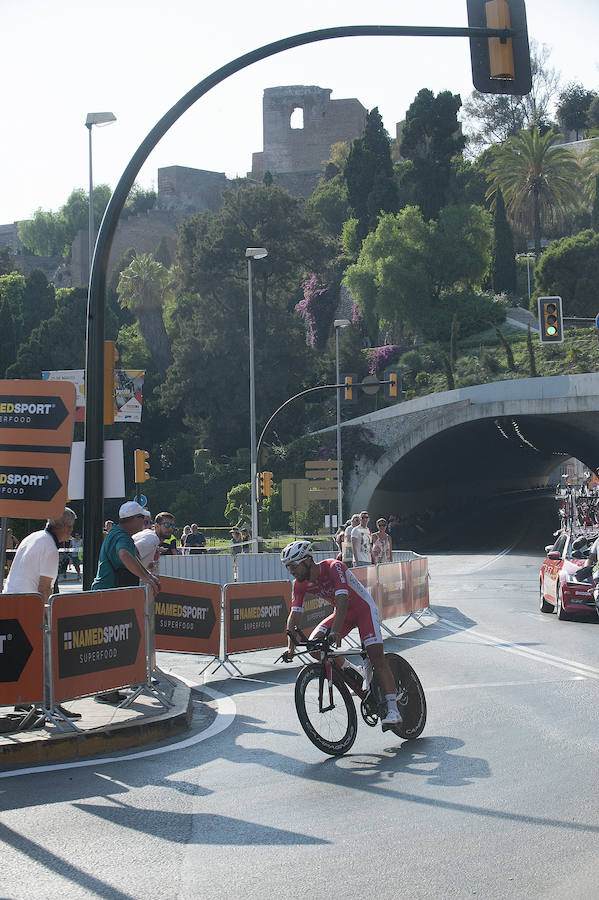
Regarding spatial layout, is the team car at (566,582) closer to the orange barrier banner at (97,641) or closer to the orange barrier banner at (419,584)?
the orange barrier banner at (419,584)

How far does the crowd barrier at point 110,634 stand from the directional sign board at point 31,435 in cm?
144

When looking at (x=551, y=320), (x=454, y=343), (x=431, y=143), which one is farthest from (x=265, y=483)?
(x=431, y=143)

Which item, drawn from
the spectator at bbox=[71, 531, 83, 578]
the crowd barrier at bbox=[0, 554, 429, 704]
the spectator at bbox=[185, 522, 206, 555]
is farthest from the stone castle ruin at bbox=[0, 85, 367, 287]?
the crowd barrier at bbox=[0, 554, 429, 704]

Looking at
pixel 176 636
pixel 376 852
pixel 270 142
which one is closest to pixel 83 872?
pixel 376 852

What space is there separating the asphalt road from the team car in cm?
716

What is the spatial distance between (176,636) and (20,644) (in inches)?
164

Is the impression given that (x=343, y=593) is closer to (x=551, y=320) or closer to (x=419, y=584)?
(x=419, y=584)

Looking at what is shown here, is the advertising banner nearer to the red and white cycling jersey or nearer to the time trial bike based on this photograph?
the red and white cycling jersey

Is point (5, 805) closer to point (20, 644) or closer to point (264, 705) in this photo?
point (20, 644)

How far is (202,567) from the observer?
25703mm

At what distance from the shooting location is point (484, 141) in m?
114

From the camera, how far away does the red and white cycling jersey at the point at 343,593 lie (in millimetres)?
8539

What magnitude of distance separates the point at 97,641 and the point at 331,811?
11.8 feet

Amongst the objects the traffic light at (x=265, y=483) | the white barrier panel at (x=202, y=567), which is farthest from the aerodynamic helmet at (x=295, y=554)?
the traffic light at (x=265, y=483)
